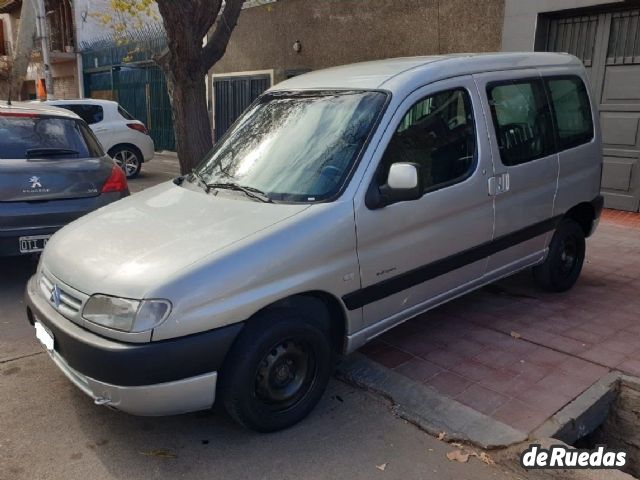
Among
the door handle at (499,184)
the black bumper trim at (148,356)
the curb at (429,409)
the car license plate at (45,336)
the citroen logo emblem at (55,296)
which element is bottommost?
the curb at (429,409)

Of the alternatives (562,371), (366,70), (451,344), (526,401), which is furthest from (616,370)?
(366,70)

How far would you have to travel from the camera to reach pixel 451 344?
4.18 meters

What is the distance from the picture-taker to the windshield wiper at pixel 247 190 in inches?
133

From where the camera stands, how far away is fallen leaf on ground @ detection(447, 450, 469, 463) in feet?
9.67

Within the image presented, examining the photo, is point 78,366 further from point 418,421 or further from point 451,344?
point 451,344

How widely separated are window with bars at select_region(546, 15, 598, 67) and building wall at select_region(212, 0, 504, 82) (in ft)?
2.64

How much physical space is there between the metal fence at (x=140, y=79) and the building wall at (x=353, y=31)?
9.15ft

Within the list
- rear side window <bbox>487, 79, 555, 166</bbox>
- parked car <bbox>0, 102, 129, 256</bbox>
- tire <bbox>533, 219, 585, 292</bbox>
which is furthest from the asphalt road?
tire <bbox>533, 219, 585, 292</bbox>

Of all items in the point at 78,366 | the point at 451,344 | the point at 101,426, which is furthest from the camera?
the point at 451,344

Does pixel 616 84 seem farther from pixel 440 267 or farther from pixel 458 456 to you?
pixel 458 456

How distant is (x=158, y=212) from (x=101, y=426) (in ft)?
A: 4.14

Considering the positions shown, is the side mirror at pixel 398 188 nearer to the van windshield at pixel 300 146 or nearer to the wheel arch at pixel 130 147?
the van windshield at pixel 300 146

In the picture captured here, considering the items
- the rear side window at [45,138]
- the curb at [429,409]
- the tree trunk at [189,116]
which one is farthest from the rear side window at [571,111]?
the tree trunk at [189,116]

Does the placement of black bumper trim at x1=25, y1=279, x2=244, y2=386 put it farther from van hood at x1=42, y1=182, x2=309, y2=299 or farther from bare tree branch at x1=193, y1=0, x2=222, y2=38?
bare tree branch at x1=193, y1=0, x2=222, y2=38
